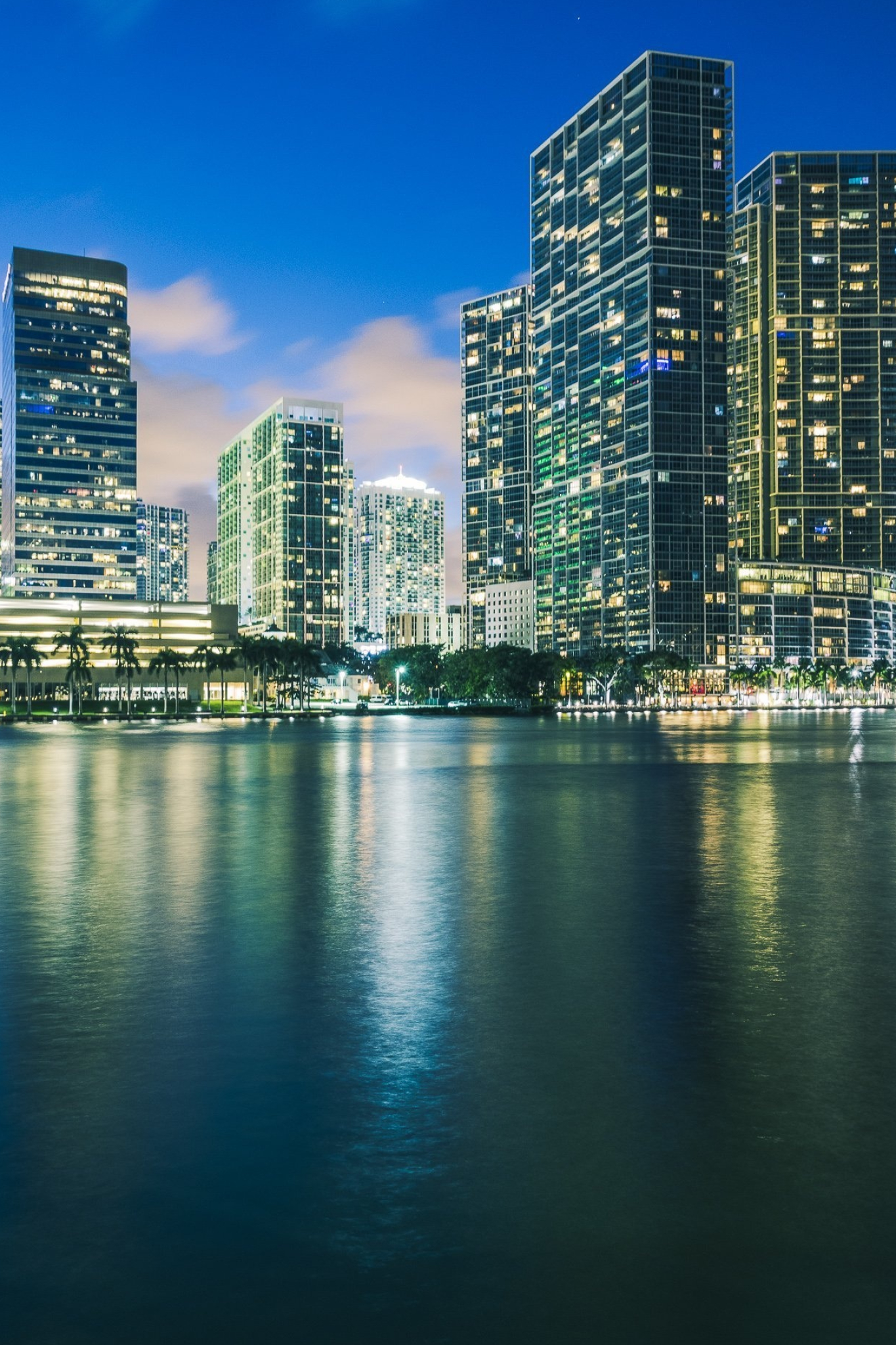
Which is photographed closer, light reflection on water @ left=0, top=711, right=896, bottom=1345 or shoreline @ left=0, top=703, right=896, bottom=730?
light reflection on water @ left=0, top=711, right=896, bottom=1345

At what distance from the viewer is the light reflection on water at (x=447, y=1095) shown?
600 cm

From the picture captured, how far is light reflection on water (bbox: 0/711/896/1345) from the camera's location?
5996 millimetres

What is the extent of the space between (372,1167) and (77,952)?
810 centimetres

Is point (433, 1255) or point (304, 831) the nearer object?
point (433, 1255)

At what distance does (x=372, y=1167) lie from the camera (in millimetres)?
7543

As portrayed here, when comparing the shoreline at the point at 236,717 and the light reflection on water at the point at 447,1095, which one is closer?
the light reflection on water at the point at 447,1095

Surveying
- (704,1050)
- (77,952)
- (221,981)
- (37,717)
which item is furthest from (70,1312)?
(37,717)

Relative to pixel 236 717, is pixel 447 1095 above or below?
above

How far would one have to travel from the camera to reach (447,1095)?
8984 mm

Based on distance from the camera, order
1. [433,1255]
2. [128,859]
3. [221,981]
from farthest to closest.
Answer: [128,859] → [221,981] → [433,1255]

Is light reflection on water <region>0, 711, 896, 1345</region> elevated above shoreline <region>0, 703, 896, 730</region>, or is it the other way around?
light reflection on water <region>0, 711, 896, 1345</region>

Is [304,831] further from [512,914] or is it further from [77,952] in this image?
[77,952]

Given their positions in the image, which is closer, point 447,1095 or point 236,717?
point 447,1095

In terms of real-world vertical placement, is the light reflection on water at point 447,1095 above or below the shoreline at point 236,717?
above
